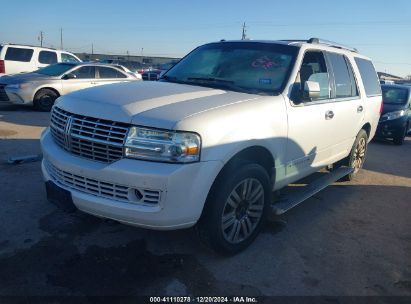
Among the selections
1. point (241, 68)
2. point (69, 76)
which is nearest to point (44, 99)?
point (69, 76)

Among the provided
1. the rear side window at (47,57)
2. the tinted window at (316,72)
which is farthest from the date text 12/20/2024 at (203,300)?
the rear side window at (47,57)

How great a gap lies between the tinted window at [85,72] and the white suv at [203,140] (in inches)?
297

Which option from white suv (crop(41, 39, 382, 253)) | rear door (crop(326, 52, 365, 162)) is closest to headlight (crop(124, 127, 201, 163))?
white suv (crop(41, 39, 382, 253))

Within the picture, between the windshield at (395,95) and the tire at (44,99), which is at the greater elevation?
the windshield at (395,95)

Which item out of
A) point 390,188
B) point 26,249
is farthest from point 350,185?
point 26,249

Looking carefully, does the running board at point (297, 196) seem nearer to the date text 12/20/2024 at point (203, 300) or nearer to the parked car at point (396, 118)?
the date text 12/20/2024 at point (203, 300)

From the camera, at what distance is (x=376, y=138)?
10.8 metres

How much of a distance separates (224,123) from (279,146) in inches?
34.3

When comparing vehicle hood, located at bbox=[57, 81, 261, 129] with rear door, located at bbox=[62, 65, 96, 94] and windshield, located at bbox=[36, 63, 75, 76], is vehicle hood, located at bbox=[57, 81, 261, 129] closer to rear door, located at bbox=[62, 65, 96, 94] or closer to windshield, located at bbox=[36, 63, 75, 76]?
rear door, located at bbox=[62, 65, 96, 94]

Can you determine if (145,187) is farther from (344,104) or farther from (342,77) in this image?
(342,77)

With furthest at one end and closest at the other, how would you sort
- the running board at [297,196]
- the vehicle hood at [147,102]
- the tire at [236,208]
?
the running board at [297,196] → the tire at [236,208] → the vehicle hood at [147,102]

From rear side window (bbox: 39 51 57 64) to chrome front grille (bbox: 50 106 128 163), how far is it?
1269 cm

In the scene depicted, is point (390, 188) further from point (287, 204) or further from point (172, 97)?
point (172, 97)

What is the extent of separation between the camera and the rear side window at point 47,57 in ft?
48.3
